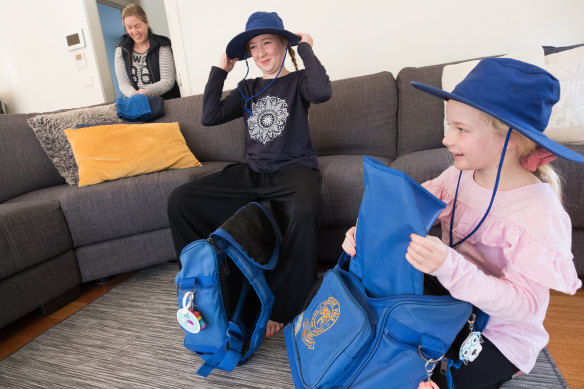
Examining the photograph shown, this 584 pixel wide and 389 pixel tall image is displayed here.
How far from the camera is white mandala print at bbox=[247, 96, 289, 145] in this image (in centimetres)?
135

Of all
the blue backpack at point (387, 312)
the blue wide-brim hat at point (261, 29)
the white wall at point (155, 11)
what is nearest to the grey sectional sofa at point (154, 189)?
the blue wide-brim hat at point (261, 29)

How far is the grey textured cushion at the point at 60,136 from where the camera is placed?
1621mm

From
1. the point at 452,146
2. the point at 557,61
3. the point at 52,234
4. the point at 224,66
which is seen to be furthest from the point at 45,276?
the point at 557,61

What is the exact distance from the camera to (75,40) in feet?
10.2

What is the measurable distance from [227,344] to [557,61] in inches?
65.6

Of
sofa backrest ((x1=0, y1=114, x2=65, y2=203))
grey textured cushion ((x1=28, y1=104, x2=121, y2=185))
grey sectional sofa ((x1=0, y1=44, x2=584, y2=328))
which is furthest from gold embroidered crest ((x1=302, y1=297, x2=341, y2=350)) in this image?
sofa backrest ((x1=0, y1=114, x2=65, y2=203))

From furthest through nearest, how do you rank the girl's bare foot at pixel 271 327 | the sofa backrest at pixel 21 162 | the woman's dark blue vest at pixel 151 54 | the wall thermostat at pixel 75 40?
the wall thermostat at pixel 75 40 → the woman's dark blue vest at pixel 151 54 → the sofa backrest at pixel 21 162 → the girl's bare foot at pixel 271 327

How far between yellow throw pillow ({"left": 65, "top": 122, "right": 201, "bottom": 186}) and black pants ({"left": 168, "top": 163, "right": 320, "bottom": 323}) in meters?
0.43

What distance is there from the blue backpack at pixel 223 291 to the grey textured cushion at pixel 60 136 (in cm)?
112

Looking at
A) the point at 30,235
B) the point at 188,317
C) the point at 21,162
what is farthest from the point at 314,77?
the point at 21,162

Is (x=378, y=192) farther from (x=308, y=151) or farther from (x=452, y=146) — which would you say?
(x=308, y=151)

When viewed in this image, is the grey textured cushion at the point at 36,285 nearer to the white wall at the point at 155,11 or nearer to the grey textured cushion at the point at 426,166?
the grey textured cushion at the point at 426,166

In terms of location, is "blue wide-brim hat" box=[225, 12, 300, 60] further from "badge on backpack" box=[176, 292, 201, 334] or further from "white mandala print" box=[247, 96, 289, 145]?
"badge on backpack" box=[176, 292, 201, 334]

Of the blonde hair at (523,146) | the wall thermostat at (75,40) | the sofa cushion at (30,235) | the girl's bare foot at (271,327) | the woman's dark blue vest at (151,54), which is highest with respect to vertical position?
the wall thermostat at (75,40)
